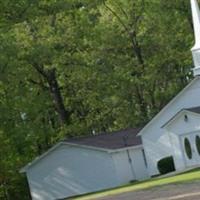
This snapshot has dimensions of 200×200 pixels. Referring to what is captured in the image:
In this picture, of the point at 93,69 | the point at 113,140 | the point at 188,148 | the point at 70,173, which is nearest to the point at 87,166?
the point at 70,173

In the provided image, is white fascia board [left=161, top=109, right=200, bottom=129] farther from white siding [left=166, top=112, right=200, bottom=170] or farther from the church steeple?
the church steeple

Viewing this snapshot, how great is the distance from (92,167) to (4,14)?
10.6 m

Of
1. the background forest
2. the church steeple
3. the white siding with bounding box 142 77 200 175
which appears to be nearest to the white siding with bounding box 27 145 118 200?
the white siding with bounding box 142 77 200 175

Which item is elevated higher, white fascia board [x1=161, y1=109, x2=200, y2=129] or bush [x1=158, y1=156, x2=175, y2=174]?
white fascia board [x1=161, y1=109, x2=200, y2=129]

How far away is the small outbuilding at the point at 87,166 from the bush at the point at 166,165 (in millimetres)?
1514

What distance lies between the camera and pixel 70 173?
1809 inches

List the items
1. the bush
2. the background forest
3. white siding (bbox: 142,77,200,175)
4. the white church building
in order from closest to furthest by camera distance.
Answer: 1. the white church building
2. the bush
3. white siding (bbox: 142,77,200,175)
4. the background forest

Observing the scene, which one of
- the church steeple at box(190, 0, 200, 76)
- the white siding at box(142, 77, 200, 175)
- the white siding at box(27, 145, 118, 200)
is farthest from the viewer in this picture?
the white siding at box(27, 145, 118, 200)

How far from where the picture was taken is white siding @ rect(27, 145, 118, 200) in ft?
145

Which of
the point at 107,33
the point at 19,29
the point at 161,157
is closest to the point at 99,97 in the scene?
the point at 107,33

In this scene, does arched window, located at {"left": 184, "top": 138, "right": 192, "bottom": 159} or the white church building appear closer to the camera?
arched window, located at {"left": 184, "top": 138, "right": 192, "bottom": 159}

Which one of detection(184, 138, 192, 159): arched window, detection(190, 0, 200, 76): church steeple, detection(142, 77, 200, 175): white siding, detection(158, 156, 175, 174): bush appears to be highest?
detection(190, 0, 200, 76): church steeple

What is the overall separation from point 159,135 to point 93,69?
11.9 meters

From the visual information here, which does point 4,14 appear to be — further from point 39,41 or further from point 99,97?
point 99,97
